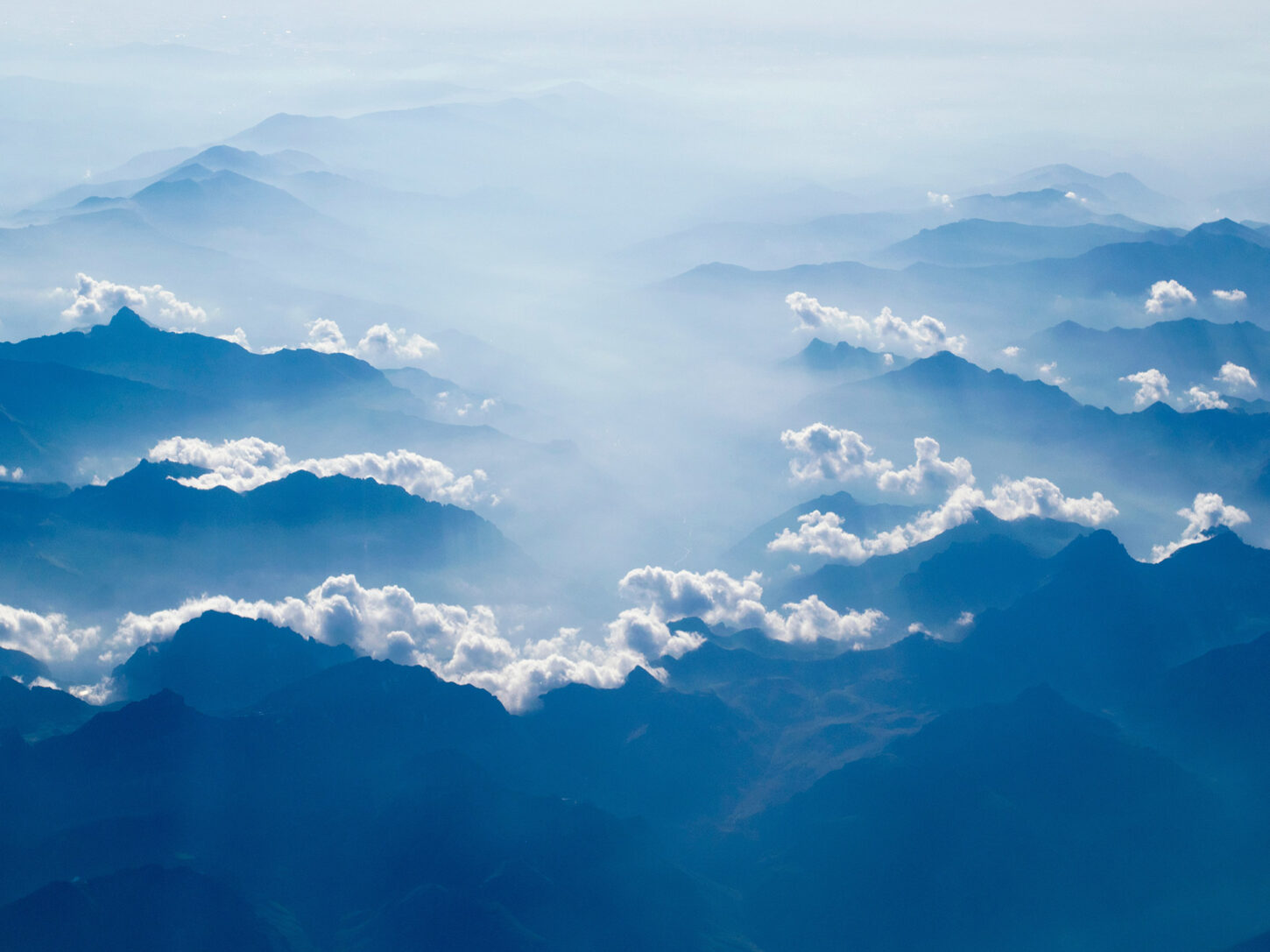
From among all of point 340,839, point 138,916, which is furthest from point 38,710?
point 340,839

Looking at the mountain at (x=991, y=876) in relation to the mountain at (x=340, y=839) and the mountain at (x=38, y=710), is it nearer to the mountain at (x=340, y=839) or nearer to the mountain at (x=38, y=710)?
the mountain at (x=340, y=839)

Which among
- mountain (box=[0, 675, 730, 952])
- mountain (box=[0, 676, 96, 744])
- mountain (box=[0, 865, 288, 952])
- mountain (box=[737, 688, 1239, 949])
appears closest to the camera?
mountain (box=[0, 865, 288, 952])

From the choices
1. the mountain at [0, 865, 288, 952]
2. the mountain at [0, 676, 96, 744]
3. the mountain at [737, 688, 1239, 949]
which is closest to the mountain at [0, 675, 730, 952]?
the mountain at [0, 865, 288, 952]

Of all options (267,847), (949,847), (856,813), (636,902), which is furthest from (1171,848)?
(267,847)

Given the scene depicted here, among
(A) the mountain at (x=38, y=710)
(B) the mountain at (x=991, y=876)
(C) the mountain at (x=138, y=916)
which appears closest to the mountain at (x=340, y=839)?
(C) the mountain at (x=138, y=916)

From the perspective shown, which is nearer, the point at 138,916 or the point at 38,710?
the point at 138,916

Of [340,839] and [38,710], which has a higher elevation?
[38,710]

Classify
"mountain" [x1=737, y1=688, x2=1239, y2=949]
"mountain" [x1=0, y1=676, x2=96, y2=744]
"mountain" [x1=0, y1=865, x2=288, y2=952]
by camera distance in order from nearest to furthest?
"mountain" [x1=0, y1=865, x2=288, y2=952] < "mountain" [x1=737, y1=688, x2=1239, y2=949] < "mountain" [x1=0, y1=676, x2=96, y2=744]

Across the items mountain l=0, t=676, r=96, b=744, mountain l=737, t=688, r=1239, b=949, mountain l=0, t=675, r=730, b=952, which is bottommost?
mountain l=737, t=688, r=1239, b=949

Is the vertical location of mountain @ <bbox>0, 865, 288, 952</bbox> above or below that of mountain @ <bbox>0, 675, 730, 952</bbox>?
above

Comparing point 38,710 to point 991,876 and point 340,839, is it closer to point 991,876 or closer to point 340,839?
point 340,839

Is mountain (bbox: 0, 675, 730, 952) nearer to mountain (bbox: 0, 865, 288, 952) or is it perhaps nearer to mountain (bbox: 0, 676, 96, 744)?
mountain (bbox: 0, 865, 288, 952)

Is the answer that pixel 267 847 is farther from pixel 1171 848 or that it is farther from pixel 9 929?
pixel 1171 848
